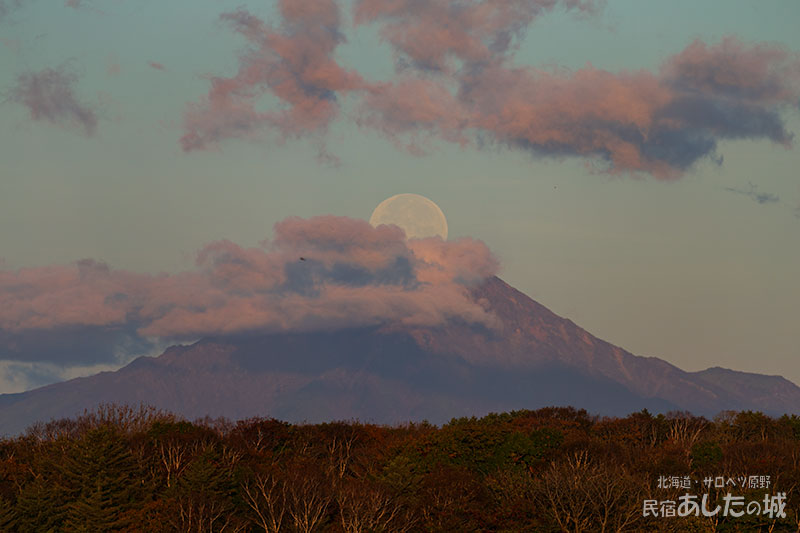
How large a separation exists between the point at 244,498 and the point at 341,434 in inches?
1800

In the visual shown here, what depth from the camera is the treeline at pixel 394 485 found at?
5219cm

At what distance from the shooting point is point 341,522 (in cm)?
5612

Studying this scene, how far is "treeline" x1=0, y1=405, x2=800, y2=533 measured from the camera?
171 ft

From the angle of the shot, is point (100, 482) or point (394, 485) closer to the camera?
point (100, 482)

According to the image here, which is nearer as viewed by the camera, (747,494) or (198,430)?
(747,494)

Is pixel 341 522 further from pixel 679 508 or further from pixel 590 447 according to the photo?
pixel 590 447

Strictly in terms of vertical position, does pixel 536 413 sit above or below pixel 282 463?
above

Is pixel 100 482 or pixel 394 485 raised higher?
pixel 394 485

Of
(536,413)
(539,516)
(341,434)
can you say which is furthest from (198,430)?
(536,413)

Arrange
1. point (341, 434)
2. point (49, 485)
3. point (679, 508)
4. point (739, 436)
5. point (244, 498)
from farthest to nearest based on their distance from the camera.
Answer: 1. point (739, 436)
2. point (341, 434)
3. point (49, 485)
4. point (244, 498)
5. point (679, 508)

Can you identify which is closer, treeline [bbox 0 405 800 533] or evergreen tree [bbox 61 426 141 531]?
treeline [bbox 0 405 800 533]

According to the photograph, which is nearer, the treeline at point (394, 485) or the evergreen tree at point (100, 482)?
the treeline at point (394, 485)

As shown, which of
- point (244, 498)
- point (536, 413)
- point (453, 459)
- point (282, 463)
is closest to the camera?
point (244, 498)

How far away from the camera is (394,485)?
64.4 m
